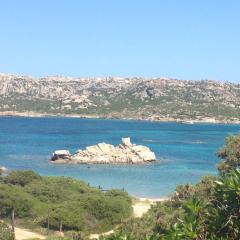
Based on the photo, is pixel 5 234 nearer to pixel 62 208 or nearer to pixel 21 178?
pixel 62 208

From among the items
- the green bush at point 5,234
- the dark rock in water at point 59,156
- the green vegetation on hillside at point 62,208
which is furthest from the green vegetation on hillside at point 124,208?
the dark rock in water at point 59,156

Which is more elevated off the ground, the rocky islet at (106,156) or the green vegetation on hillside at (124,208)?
the green vegetation on hillside at (124,208)

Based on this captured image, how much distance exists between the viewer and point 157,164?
83.9 metres

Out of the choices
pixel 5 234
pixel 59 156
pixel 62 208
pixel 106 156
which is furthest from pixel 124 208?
pixel 106 156

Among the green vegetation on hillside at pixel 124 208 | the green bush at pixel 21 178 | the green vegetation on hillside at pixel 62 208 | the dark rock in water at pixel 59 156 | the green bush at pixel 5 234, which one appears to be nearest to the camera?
the green vegetation on hillside at pixel 124 208

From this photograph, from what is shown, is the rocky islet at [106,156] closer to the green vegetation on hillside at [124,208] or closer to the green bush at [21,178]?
the green bush at [21,178]

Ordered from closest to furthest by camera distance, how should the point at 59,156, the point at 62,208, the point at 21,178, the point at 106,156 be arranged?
the point at 62,208
the point at 21,178
the point at 59,156
the point at 106,156

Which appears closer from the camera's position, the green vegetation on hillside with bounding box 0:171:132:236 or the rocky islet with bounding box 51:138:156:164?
the green vegetation on hillside with bounding box 0:171:132:236

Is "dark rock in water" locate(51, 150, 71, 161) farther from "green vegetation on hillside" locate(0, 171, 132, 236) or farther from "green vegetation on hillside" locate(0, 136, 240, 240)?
"green vegetation on hillside" locate(0, 171, 132, 236)

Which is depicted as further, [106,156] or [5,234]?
[106,156]

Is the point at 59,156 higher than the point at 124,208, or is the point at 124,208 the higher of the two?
A: the point at 124,208

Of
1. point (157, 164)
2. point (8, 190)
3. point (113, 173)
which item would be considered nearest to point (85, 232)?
point (8, 190)

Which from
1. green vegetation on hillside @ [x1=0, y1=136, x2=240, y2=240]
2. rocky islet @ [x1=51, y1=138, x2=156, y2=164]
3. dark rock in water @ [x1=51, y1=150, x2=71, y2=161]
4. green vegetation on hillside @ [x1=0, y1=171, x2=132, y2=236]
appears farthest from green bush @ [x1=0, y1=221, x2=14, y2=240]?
dark rock in water @ [x1=51, y1=150, x2=71, y2=161]

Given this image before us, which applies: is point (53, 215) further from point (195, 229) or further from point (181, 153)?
point (181, 153)
